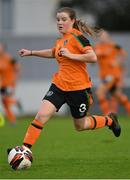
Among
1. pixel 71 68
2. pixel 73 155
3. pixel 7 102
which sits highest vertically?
Result: pixel 71 68

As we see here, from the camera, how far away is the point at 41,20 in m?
37.3

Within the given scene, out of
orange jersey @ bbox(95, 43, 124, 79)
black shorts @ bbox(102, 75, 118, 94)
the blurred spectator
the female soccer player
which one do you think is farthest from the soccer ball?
the blurred spectator

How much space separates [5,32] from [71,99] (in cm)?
2633

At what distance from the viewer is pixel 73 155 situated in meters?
11.7

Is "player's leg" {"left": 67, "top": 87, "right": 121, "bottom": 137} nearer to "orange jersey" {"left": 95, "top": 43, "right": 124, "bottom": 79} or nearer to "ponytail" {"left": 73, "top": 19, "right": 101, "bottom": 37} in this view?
"ponytail" {"left": 73, "top": 19, "right": 101, "bottom": 37}

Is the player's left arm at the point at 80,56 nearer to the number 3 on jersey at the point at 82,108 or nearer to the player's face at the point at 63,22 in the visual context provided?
the player's face at the point at 63,22

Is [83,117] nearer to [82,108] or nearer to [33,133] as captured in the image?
[82,108]

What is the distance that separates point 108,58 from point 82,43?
10.3 meters

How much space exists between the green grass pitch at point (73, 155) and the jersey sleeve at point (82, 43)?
144 centimetres

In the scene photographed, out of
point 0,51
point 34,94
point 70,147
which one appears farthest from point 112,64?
point 70,147

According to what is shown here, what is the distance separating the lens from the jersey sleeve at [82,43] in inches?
408

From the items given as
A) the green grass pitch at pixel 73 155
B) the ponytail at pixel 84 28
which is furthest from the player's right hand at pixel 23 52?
the green grass pitch at pixel 73 155

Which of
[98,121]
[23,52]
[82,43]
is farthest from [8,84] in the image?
[82,43]

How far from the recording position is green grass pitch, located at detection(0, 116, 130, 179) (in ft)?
31.3
